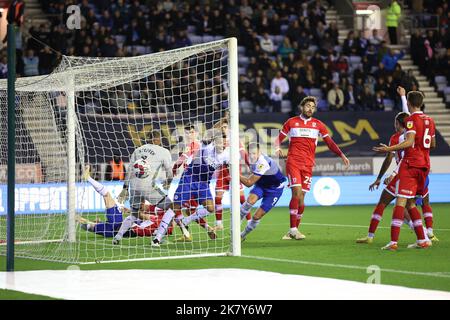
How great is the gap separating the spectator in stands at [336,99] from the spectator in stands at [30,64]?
7989 millimetres

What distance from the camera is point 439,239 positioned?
1431 cm

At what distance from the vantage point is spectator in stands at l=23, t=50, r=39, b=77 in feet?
82.2

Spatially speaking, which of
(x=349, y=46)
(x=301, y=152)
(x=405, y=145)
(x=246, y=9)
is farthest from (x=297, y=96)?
(x=405, y=145)

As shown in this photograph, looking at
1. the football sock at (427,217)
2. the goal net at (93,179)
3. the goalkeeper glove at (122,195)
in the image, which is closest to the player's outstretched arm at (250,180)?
the goal net at (93,179)

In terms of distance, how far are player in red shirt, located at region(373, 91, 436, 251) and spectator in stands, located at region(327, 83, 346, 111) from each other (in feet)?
48.0

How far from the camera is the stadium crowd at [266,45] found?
86.1 feet

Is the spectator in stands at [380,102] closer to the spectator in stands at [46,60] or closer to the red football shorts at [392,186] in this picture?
the spectator in stands at [46,60]

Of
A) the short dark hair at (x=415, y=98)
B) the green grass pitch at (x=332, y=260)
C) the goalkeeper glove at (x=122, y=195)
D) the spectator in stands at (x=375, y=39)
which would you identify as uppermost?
the spectator in stands at (x=375, y=39)

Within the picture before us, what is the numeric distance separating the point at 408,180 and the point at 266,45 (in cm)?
1684

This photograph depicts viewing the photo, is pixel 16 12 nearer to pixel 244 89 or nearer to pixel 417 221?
pixel 244 89

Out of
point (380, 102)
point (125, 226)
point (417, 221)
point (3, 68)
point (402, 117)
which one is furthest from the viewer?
point (380, 102)

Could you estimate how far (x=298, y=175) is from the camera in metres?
14.8

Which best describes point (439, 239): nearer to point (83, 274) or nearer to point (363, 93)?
point (83, 274)

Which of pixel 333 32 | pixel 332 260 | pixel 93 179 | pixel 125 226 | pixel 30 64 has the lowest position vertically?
pixel 332 260
